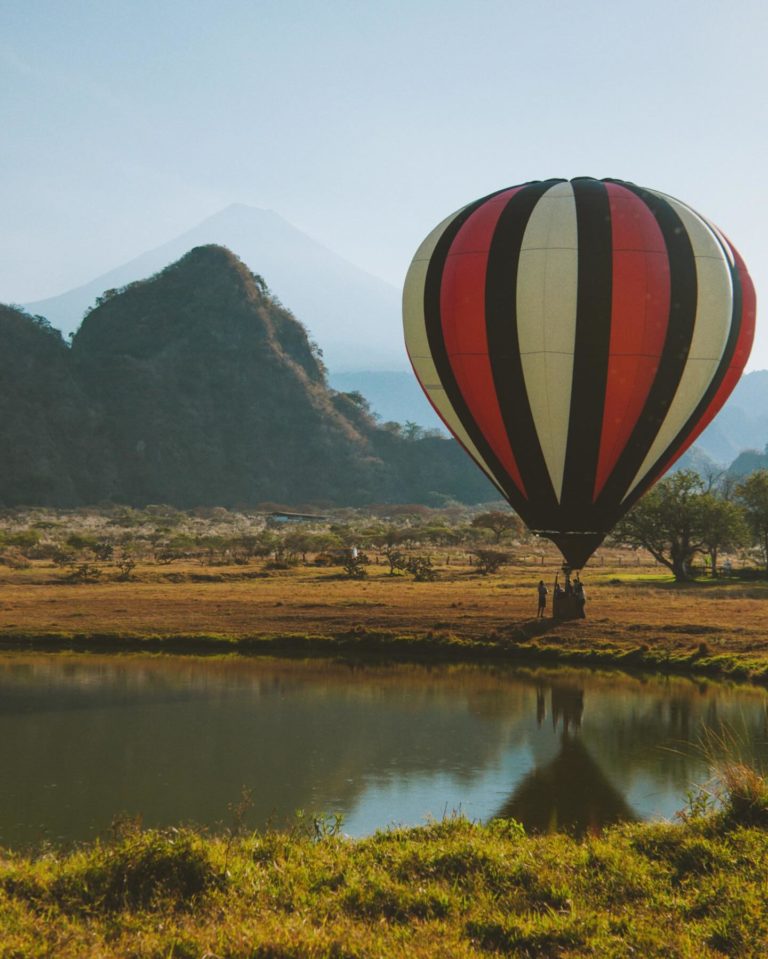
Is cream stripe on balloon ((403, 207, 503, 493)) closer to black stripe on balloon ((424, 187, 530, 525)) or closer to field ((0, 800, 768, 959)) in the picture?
black stripe on balloon ((424, 187, 530, 525))

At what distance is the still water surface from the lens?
594 inches

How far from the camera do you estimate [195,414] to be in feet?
507

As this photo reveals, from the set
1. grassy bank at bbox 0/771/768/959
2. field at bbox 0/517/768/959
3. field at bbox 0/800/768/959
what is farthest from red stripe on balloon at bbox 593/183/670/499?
field at bbox 0/800/768/959

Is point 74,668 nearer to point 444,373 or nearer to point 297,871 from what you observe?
point 444,373

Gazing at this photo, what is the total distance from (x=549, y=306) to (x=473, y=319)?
5.75 feet

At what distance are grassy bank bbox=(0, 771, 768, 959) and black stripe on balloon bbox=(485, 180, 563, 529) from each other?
42.3 ft

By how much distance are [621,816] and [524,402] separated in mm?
10752

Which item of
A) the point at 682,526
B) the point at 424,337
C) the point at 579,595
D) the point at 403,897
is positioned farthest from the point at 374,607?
the point at 403,897

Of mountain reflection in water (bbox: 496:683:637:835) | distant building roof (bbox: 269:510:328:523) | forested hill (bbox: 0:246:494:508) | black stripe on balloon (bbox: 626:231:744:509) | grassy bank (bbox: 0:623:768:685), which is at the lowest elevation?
mountain reflection in water (bbox: 496:683:637:835)

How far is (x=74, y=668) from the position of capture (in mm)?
26641

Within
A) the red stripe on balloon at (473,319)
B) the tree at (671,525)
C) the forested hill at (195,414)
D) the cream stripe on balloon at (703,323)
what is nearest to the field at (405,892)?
the cream stripe on balloon at (703,323)

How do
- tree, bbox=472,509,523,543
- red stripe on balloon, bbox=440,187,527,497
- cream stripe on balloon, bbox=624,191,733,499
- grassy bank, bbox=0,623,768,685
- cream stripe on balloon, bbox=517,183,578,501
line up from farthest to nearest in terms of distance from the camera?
tree, bbox=472,509,523,543 → grassy bank, bbox=0,623,768,685 → red stripe on balloon, bbox=440,187,527,497 → cream stripe on balloon, bbox=624,191,733,499 → cream stripe on balloon, bbox=517,183,578,501

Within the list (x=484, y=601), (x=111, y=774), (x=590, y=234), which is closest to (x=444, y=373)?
Result: (x=590, y=234)

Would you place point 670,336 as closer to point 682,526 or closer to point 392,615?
point 392,615
